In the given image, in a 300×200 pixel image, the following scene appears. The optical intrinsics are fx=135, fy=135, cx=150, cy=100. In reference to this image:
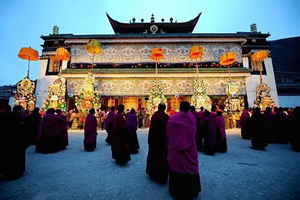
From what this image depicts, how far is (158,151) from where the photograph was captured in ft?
9.45

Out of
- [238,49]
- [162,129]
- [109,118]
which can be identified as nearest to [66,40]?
[109,118]

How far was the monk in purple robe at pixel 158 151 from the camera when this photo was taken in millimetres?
2723

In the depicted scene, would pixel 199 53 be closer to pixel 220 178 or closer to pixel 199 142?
pixel 199 142

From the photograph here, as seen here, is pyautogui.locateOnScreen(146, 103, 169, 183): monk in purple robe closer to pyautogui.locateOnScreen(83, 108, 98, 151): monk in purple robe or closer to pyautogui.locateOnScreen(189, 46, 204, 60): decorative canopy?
pyautogui.locateOnScreen(83, 108, 98, 151): monk in purple robe

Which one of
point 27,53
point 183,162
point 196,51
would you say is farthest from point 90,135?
point 27,53

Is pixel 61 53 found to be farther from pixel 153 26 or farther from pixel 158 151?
pixel 158 151

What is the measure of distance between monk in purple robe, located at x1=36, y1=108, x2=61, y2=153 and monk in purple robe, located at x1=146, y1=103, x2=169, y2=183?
425 cm

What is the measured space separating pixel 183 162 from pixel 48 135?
17.1 feet

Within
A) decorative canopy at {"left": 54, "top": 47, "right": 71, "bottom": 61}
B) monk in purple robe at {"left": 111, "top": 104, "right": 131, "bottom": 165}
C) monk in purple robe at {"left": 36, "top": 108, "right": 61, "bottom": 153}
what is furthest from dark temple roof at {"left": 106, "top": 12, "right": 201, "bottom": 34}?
monk in purple robe at {"left": 111, "top": 104, "right": 131, "bottom": 165}

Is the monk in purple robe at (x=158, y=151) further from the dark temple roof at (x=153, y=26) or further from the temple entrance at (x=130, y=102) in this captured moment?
the dark temple roof at (x=153, y=26)

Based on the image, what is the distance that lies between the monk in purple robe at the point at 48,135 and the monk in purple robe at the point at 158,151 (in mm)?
4254

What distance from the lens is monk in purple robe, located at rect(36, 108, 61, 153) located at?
505cm

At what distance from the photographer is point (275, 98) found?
13.8 m

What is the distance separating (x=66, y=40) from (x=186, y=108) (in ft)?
53.0
